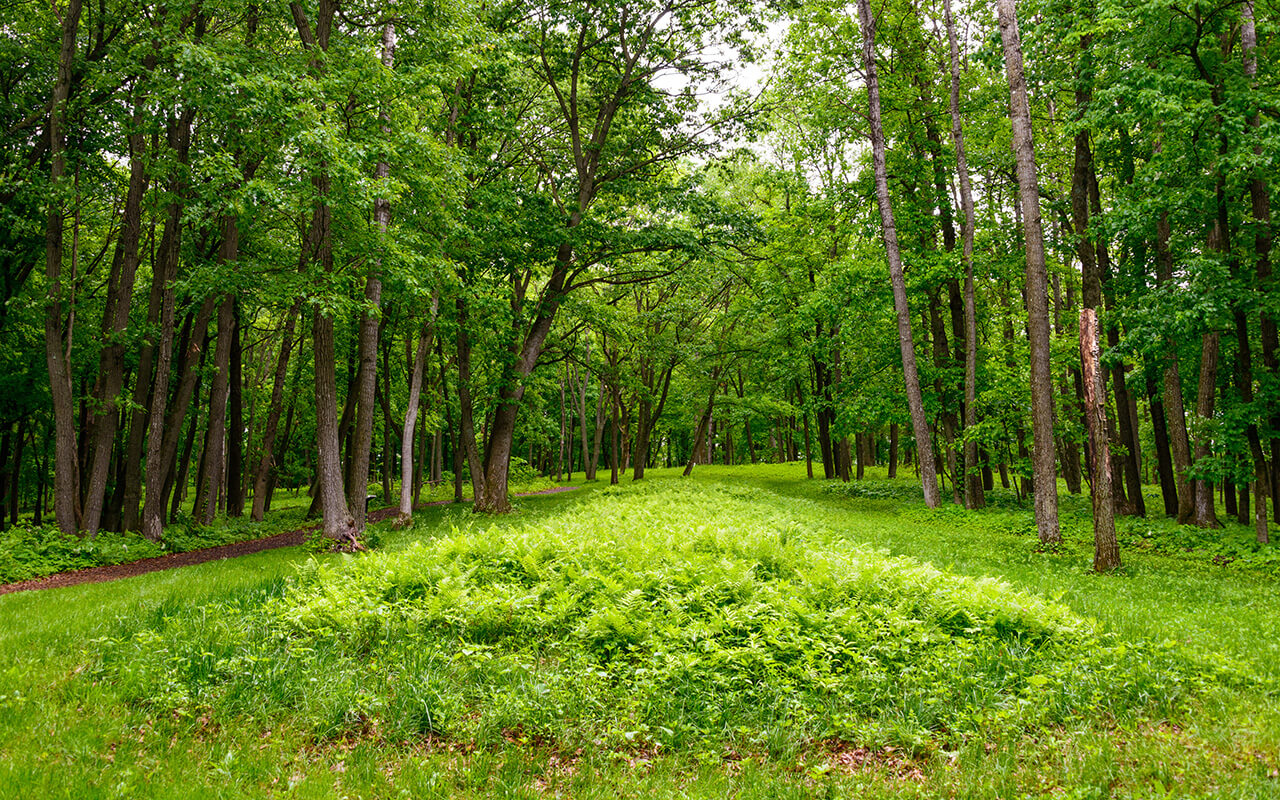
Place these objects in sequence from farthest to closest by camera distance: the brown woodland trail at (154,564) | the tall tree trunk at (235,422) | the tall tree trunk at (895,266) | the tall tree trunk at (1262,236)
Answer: the tall tree trunk at (235,422)
the tall tree trunk at (895,266)
the tall tree trunk at (1262,236)
the brown woodland trail at (154,564)

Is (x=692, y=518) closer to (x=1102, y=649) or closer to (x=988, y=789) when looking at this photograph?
(x=1102, y=649)

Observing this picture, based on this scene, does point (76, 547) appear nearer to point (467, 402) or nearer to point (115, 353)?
point (115, 353)

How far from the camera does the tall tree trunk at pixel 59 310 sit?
15.0 meters

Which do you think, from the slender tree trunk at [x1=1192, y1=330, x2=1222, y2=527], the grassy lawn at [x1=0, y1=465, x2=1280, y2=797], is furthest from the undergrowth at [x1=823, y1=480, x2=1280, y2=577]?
the grassy lawn at [x1=0, y1=465, x2=1280, y2=797]

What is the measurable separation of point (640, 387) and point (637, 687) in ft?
95.4

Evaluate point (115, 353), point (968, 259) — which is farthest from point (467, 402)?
point (968, 259)

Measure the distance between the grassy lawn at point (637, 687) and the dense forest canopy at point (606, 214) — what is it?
6.53 m

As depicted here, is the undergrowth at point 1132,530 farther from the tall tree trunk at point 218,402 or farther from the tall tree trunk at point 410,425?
the tall tree trunk at point 218,402

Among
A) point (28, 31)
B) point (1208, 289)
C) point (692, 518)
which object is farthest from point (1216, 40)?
point (28, 31)

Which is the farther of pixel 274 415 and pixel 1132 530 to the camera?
pixel 274 415

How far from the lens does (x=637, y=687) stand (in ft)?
18.3

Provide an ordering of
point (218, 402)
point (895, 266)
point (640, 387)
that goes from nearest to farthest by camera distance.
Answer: point (218, 402), point (895, 266), point (640, 387)

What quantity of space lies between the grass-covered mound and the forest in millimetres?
48

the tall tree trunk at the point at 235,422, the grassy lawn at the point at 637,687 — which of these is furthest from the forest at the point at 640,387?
the tall tree trunk at the point at 235,422
